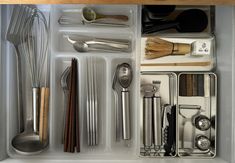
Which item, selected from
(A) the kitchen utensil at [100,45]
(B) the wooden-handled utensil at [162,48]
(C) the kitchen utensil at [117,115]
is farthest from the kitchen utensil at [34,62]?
(B) the wooden-handled utensil at [162,48]

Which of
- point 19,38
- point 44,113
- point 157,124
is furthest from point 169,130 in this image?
point 19,38

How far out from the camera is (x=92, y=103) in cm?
94

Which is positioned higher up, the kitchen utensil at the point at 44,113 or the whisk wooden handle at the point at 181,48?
the whisk wooden handle at the point at 181,48

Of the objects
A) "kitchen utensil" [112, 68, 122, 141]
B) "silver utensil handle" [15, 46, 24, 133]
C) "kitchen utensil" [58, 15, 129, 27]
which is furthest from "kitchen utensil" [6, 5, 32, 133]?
"kitchen utensil" [112, 68, 122, 141]

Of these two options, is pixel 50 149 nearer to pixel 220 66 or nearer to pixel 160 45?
pixel 160 45

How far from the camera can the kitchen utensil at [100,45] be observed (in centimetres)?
94

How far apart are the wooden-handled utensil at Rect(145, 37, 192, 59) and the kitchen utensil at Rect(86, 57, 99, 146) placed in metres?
0.17

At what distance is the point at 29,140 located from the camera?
91 centimetres

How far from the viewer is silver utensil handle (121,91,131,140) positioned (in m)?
0.93

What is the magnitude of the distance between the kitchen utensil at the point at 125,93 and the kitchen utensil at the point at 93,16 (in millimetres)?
139

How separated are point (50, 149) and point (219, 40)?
58 centimetres

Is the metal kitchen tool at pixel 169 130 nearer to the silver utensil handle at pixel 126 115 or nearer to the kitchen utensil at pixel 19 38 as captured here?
the silver utensil handle at pixel 126 115

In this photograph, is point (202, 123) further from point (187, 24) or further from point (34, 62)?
point (34, 62)

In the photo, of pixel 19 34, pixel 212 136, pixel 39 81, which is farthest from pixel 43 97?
pixel 212 136
